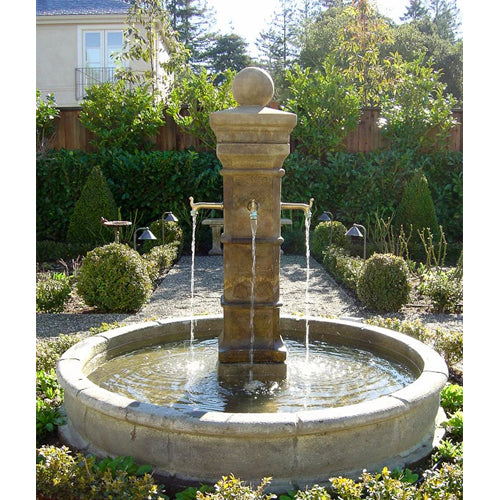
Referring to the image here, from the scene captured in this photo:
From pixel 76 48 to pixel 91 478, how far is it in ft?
56.5

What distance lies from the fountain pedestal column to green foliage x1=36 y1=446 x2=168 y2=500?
122cm

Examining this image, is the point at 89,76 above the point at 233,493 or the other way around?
above

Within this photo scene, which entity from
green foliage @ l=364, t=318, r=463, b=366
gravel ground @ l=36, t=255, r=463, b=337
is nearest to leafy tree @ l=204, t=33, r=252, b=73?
gravel ground @ l=36, t=255, r=463, b=337

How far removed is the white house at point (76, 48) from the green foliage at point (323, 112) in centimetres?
773

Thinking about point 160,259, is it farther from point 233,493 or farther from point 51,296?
point 233,493

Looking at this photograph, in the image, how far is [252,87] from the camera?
3924 mm

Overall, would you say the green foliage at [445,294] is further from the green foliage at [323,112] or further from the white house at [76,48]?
the white house at [76,48]

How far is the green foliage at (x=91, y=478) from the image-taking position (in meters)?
2.96

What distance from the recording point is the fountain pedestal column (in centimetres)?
389

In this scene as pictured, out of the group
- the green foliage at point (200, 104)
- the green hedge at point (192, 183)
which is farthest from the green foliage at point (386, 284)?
the green foliage at point (200, 104)

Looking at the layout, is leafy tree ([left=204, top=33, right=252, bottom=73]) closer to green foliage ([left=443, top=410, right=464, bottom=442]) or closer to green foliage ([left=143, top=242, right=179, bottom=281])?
green foliage ([left=143, top=242, right=179, bottom=281])

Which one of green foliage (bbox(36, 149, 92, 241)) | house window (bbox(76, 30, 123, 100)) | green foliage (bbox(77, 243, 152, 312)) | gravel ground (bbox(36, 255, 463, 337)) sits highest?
house window (bbox(76, 30, 123, 100))

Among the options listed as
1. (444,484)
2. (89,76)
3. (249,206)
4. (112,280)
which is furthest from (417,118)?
(444,484)

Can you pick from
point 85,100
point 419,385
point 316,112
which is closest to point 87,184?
point 85,100
